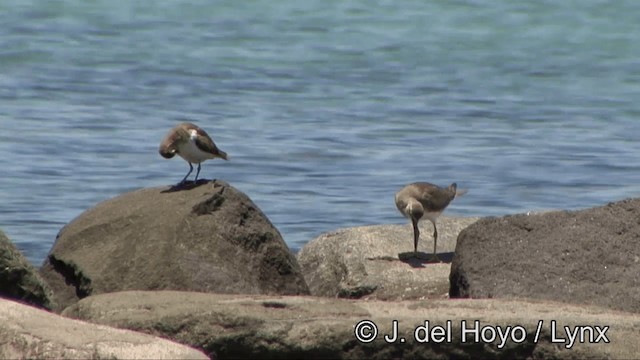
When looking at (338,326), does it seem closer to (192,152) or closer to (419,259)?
(419,259)

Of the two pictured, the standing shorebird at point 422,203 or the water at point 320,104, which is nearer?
the standing shorebird at point 422,203

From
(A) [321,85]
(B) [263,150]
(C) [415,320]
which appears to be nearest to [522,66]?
(A) [321,85]

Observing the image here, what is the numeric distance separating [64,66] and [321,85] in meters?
3.42

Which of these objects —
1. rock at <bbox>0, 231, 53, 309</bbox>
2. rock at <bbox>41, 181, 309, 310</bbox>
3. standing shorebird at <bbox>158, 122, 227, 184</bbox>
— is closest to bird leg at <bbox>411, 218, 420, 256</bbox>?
rock at <bbox>41, 181, 309, 310</bbox>

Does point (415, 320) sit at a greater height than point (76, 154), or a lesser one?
greater

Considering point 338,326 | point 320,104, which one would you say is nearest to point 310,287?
point 338,326

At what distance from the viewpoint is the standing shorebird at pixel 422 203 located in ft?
31.2

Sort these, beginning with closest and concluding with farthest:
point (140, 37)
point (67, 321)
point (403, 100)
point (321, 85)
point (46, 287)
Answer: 1. point (67, 321)
2. point (46, 287)
3. point (403, 100)
4. point (321, 85)
5. point (140, 37)

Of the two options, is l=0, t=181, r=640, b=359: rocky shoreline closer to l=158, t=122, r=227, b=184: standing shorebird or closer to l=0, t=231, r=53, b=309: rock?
l=0, t=231, r=53, b=309: rock

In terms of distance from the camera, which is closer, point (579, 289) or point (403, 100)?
point (579, 289)

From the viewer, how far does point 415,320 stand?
5902mm

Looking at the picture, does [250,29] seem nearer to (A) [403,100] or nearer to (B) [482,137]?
(A) [403,100]

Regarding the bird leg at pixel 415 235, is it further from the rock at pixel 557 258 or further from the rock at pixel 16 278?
the rock at pixel 16 278

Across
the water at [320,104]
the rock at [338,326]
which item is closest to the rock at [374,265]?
the water at [320,104]
